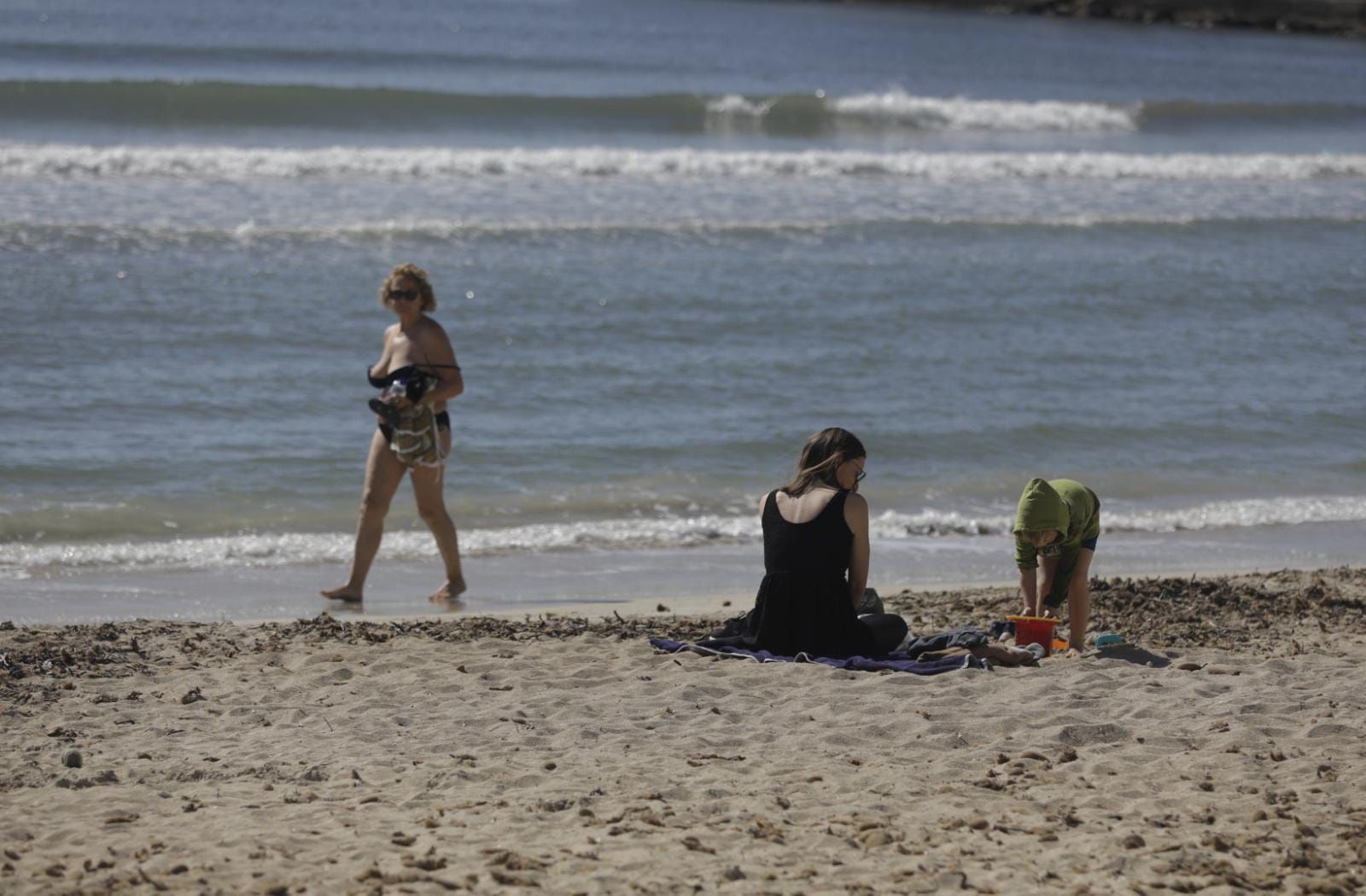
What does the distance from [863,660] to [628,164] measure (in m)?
16.5

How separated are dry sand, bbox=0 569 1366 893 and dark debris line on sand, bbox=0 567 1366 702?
0.03 meters

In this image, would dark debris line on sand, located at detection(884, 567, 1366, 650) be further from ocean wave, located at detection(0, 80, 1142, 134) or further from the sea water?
ocean wave, located at detection(0, 80, 1142, 134)

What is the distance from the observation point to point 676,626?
722 cm

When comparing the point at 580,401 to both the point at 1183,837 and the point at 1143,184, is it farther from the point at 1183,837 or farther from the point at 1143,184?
the point at 1143,184

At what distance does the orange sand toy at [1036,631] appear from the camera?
6637 millimetres

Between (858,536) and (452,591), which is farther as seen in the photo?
(452,591)

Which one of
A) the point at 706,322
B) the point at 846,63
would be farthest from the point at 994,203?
the point at 846,63

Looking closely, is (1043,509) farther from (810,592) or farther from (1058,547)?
(810,592)

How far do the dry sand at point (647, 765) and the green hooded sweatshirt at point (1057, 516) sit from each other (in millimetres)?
484

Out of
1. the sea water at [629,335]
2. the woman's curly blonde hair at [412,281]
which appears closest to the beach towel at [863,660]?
the sea water at [629,335]

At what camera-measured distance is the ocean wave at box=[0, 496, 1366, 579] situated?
8.61 metres

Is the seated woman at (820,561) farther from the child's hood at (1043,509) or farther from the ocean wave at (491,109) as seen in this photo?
the ocean wave at (491,109)

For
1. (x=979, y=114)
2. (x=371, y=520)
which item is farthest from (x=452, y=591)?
(x=979, y=114)

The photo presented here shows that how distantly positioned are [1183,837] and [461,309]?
33.8 ft
